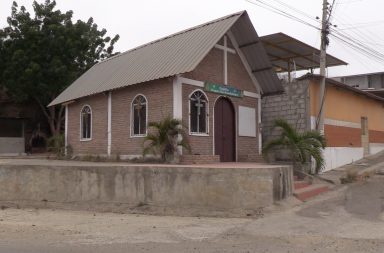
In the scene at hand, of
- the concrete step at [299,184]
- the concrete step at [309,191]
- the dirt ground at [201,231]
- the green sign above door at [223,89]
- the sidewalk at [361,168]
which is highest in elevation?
the green sign above door at [223,89]

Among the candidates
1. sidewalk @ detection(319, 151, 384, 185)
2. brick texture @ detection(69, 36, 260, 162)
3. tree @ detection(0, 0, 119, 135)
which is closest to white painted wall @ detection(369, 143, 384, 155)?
sidewalk @ detection(319, 151, 384, 185)

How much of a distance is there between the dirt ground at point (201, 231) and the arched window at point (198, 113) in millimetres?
4878

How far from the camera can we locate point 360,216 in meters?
10.6

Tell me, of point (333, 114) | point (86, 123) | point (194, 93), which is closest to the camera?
point (194, 93)

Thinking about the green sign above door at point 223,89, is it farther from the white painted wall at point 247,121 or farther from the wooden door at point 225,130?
the white painted wall at point 247,121

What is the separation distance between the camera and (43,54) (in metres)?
28.6

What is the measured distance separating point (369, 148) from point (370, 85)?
17.0 metres

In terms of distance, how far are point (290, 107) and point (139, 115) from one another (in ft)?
19.0

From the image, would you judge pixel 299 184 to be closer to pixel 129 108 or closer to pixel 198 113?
pixel 198 113

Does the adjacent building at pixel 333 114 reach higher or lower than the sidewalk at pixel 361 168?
higher

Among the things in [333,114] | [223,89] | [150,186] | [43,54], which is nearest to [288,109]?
[333,114]

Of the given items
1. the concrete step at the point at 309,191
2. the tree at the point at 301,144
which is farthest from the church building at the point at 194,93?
the concrete step at the point at 309,191

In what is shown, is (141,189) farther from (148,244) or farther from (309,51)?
(309,51)

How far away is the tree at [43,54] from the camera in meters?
28.1
